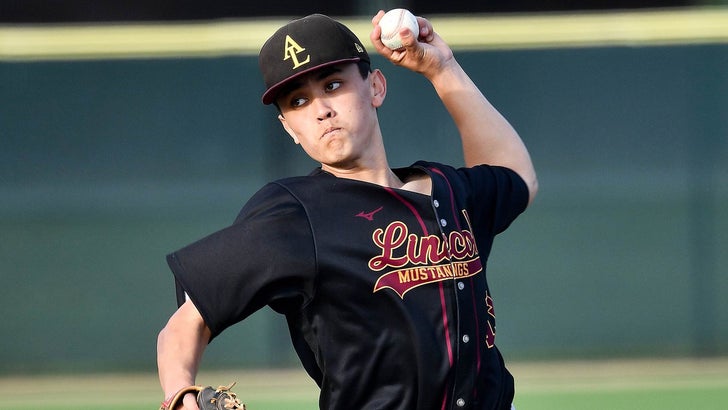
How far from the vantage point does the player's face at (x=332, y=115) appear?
2.47 meters

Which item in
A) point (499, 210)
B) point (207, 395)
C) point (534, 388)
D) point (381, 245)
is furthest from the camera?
point (534, 388)

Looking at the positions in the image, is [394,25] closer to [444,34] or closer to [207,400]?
[207,400]

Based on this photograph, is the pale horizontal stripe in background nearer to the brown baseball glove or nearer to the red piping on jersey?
the red piping on jersey

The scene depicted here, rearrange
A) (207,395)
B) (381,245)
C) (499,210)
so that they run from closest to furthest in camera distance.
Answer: (207,395), (381,245), (499,210)

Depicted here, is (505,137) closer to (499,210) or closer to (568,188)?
(499,210)

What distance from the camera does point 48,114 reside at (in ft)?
19.7

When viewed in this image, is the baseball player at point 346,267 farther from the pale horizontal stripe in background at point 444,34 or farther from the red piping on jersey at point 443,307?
the pale horizontal stripe in background at point 444,34

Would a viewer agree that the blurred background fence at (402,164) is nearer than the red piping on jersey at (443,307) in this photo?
No

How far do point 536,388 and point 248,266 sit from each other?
11.3 ft

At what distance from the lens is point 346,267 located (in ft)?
7.78

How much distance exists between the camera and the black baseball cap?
2424 mm

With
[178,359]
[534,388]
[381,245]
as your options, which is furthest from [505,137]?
[534,388]

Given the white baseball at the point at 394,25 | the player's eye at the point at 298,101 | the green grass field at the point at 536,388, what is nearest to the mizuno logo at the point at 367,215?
the player's eye at the point at 298,101

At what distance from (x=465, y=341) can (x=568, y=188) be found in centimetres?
367
